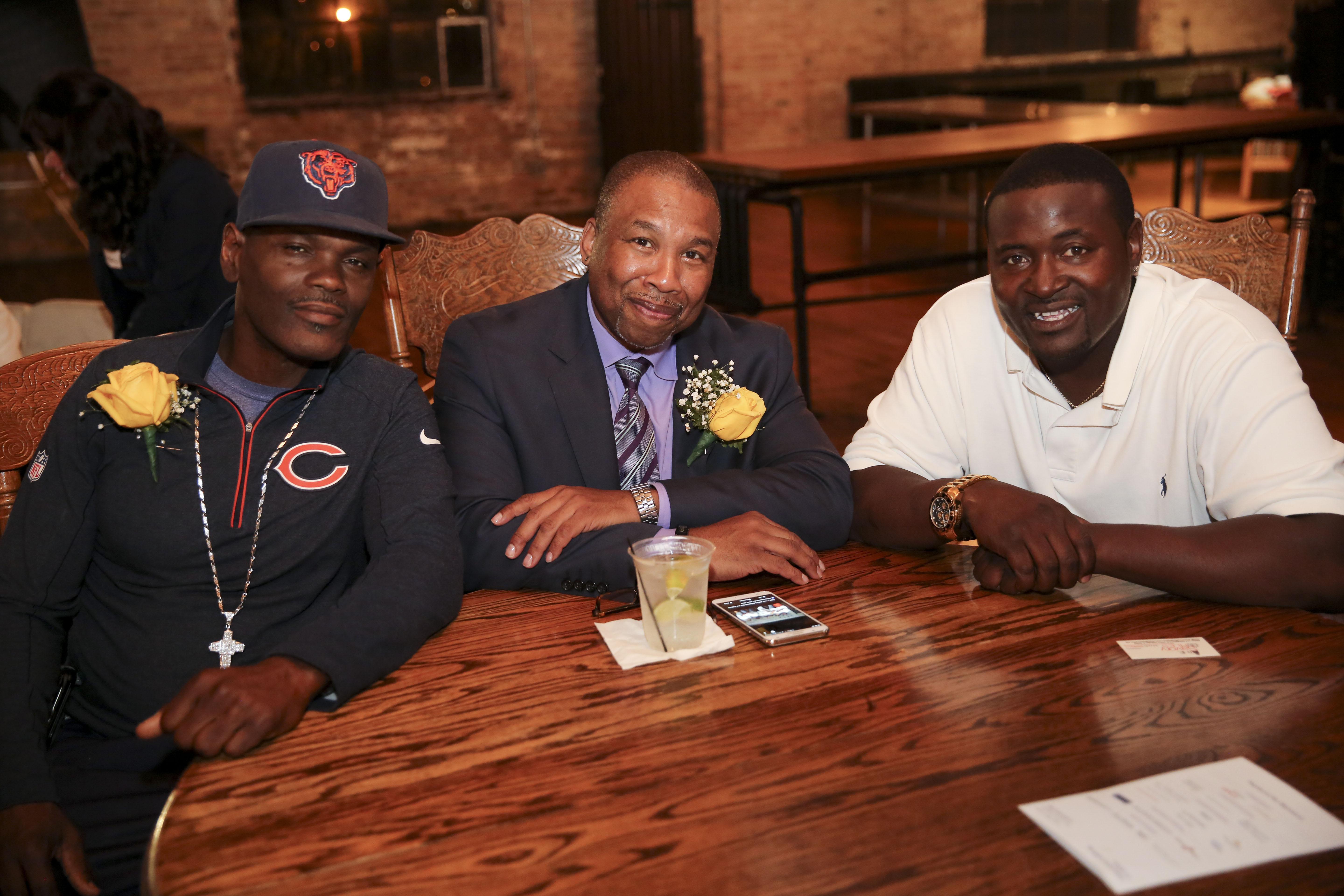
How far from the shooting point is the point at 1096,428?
1.92 metres

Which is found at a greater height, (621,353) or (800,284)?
(621,353)

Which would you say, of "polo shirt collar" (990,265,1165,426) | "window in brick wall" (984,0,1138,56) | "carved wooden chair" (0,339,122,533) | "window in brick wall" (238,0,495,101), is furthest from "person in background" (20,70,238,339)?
"window in brick wall" (984,0,1138,56)

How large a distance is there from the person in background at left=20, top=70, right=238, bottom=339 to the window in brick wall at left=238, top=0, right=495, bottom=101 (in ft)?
22.2

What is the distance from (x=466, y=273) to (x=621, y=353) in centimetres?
85

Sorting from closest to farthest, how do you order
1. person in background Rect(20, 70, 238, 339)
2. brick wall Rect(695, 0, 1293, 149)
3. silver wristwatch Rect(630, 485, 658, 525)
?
1. silver wristwatch Rect(630, 485, 658, 525)
2. person in background Rect(20, 70, 238, 339)
3. brick wall Rect(695, 0, 1293, 149)

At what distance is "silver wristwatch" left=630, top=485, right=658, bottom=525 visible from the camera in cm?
183

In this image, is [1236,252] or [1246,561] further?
[1236,252]

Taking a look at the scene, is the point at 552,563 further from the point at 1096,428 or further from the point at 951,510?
the point at 1096,428

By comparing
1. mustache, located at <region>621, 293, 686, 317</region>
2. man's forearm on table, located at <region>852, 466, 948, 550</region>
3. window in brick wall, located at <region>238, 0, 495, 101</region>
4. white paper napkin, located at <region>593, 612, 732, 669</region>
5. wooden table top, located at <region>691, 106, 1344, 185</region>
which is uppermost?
window in brick wall, located at <region>238, 0, 495, 101</region>

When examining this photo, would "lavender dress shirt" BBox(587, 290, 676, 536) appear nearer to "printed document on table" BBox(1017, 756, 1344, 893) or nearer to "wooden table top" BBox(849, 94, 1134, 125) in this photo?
"printed document on table" BBox(1017, 756, 1344, 893)

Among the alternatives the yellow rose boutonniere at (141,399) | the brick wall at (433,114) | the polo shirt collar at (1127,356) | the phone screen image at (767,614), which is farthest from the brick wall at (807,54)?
the phone screen image at (767,614)

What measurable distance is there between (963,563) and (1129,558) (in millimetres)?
271

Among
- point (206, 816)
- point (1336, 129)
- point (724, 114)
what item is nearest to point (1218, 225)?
point (206, 816)

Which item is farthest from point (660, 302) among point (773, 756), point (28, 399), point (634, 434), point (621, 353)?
point (28, 399)
